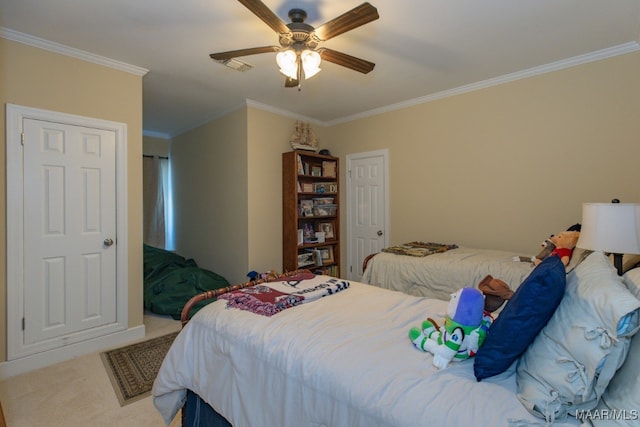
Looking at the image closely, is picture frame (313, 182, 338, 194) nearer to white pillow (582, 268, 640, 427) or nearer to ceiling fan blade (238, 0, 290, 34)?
ceiling fan blade (238, 0, 290, 34)

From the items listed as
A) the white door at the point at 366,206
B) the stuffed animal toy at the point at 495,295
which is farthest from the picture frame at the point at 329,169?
the stuffed animal toy at the point at 495,295

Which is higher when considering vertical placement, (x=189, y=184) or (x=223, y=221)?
(x=189, y=184)

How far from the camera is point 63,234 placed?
2.61 meters

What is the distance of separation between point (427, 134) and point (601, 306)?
328cm

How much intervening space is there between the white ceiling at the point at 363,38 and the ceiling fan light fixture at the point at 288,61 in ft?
1.02

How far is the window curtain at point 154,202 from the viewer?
5.36 m

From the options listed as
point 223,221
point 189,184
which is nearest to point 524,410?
point 223,221

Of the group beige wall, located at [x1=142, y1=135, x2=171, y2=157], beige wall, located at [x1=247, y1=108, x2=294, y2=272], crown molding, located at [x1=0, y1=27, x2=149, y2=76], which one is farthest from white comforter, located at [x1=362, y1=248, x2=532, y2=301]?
beige wall, located at [x1=142, y1=135, x2=171, y2=157]

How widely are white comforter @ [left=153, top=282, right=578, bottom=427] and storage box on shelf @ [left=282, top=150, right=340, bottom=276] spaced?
101 inches

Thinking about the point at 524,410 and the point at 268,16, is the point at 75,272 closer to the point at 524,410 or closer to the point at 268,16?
the point at 268,16

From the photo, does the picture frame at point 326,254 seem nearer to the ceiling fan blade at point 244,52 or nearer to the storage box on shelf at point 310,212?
the storage box on shelf at point 310,212

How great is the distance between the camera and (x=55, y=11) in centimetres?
211

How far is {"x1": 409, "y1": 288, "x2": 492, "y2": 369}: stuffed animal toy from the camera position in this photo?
1.09 m

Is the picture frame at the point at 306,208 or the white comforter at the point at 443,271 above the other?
the picture frame at the point at 306,208
